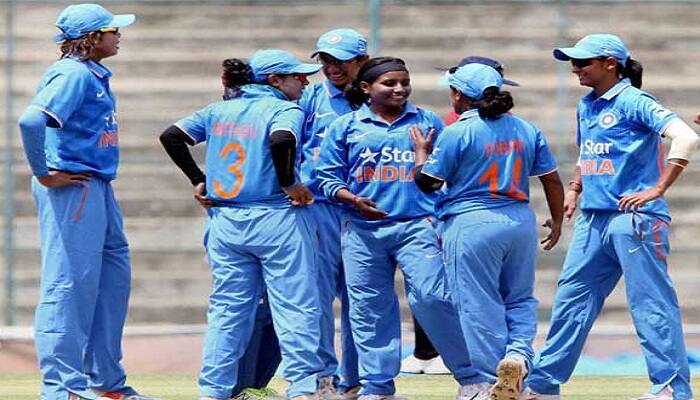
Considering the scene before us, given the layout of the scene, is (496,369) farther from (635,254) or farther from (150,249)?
(150,249)

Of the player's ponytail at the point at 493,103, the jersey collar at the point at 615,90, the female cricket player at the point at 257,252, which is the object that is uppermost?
the jersey collar at the point at 615,90

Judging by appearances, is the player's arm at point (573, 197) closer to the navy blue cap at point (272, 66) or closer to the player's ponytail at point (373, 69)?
the player's ponytail at point (373, 69)

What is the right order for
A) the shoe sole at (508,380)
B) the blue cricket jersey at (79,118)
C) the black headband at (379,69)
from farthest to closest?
1. the black headband at (379,69)
2. the blue cricket jersey at (79,118)
3. the shoe sole at (508,380)

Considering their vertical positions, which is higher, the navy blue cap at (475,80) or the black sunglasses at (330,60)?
the black sunglasses at (330,60)

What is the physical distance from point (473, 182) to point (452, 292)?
56 cm

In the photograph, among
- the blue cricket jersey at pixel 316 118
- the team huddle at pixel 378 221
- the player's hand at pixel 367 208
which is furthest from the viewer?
the blue cricket jersey at pixel 316 118

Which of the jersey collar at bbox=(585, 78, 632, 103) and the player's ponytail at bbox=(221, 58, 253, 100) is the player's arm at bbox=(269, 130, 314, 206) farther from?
the jersey collar at bbox=(585, 78, 632, 103)

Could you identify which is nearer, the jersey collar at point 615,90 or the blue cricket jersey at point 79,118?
the blue cricket jersey at point 79,118

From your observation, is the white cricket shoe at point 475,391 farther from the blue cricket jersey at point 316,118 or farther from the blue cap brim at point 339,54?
the blue cap brim at point 339,54

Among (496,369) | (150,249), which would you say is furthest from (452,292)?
(150,249)

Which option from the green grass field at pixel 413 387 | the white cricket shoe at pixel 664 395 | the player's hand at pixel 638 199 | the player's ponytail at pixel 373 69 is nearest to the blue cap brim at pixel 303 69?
the player's ponytail at pixel 373 69

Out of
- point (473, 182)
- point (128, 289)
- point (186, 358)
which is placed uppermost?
point (473, 182)

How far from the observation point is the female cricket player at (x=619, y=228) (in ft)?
30.8

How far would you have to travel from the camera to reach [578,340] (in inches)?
376
